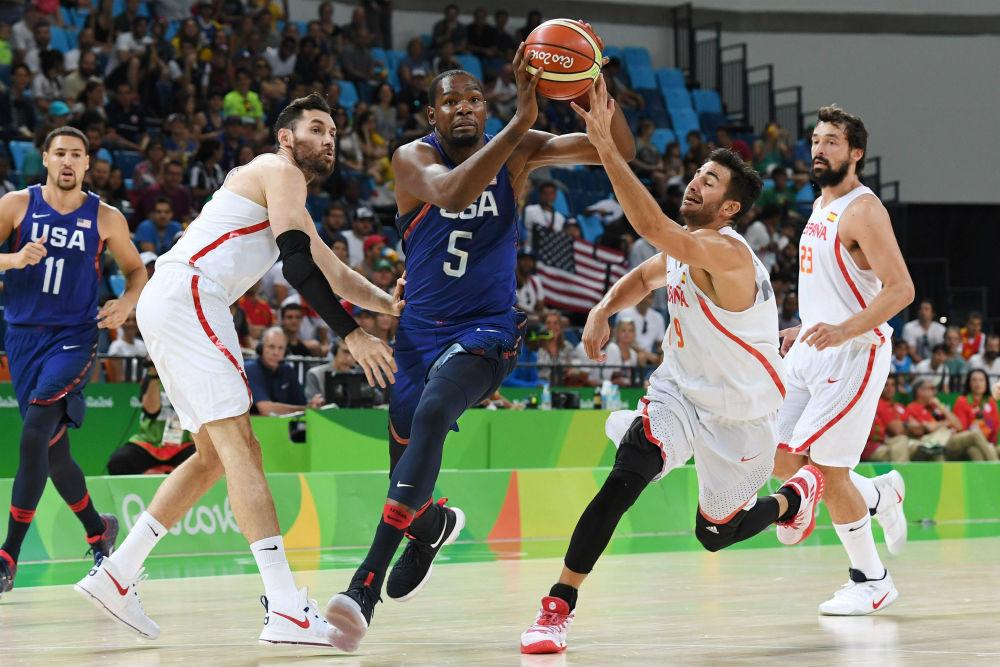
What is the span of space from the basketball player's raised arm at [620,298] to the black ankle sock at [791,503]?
110cm

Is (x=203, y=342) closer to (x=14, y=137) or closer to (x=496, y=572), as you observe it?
(x=496, y=572)

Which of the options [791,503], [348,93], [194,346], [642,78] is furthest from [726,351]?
[642,78]

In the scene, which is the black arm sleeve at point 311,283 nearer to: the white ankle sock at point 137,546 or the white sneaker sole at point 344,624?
the white sneaker sole at point 344,624

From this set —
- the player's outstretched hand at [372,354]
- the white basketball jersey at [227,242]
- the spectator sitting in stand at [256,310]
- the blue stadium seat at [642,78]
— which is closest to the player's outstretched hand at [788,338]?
the player's outstretched hand at [372,354]

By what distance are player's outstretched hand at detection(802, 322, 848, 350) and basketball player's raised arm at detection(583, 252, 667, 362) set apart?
2.29 feet

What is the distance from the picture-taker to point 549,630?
4848mm

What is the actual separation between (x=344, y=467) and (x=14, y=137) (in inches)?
275

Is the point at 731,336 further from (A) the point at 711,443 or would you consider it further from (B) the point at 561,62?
(B) the point at 561,62

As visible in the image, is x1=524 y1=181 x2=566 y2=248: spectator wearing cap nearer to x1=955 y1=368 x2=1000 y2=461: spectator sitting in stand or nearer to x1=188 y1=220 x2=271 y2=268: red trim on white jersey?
x1=955 y1=368 x2=1000 y2=461: spectator sitting in stand

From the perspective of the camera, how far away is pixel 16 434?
10.5 m

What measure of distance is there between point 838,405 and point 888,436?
8215mm

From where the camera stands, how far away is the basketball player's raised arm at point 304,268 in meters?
4.81

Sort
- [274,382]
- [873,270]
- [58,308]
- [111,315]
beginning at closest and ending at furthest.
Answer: [873,270]
[111,315]
[58,308]
[274,382]

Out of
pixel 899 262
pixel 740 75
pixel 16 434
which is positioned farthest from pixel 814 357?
pixel 740 75
